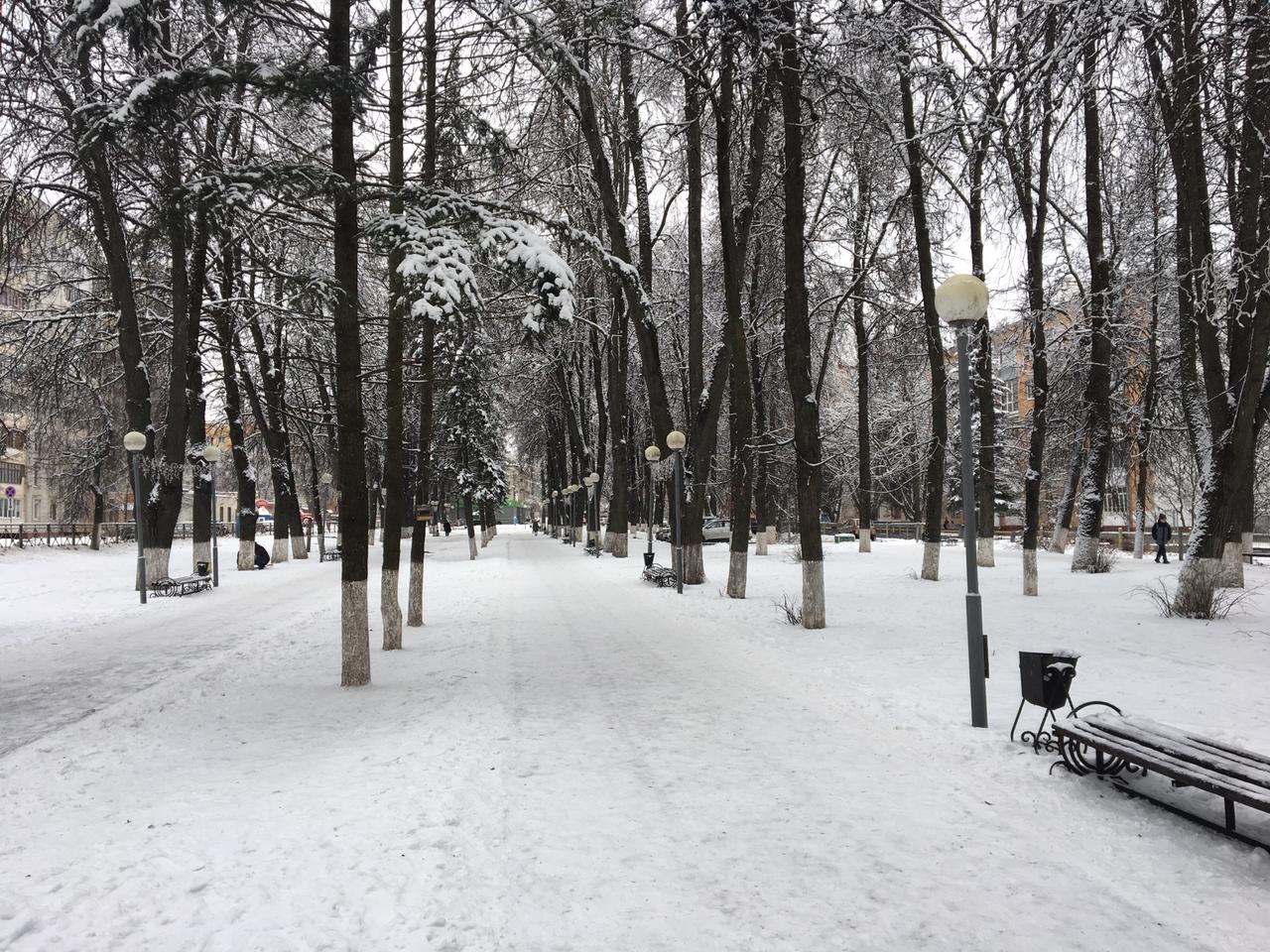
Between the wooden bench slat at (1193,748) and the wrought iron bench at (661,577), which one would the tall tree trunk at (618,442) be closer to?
the wrought iron bench at (661,577)

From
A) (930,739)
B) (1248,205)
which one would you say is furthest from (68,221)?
(1248,205)

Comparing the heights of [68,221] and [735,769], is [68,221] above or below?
above

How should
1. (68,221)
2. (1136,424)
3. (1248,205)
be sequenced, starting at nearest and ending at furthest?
1. (1248,205)
2. (68,221)
3. (1136,424)

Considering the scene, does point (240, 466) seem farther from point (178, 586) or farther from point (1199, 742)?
point (1199, 742)

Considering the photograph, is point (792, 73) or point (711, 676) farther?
point (792, 73)

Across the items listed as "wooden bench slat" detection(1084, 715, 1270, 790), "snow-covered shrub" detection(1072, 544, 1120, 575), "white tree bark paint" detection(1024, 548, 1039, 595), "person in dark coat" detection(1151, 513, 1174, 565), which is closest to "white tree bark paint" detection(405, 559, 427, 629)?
"wooden bench slat" detection(1084, 715, 1270, 790)

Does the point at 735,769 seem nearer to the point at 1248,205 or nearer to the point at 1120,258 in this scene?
the point at 1248,205

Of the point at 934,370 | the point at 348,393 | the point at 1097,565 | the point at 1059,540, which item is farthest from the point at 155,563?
the point at 1059,540

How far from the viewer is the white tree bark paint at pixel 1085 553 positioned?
60.6 feet

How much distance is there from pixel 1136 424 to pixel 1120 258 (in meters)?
6.05

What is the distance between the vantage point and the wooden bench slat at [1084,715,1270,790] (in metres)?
4.08

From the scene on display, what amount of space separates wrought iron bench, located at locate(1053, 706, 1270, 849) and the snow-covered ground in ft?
0.50

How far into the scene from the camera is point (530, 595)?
1608 centimetres

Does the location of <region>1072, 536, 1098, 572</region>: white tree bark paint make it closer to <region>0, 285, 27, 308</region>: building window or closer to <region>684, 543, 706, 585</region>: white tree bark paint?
<region>684, 543, 706, 585</region>: white tree bark paint
